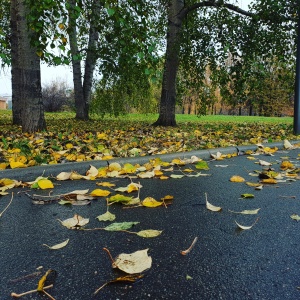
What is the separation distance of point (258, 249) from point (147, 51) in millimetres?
3430

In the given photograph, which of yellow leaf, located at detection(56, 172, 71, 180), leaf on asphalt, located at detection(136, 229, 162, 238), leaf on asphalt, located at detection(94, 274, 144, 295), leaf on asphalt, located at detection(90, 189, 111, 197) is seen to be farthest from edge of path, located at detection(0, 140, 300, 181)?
leaf on asphalt, located at detection(94, 274, 144, 295)

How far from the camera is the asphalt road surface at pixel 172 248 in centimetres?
104

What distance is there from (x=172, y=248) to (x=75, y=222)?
60cm

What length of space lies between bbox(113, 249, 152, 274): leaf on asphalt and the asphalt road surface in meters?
0.03

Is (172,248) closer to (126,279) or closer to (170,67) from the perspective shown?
(126,279)

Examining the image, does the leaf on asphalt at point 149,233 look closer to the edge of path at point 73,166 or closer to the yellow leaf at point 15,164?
the edge of path at point 73,166

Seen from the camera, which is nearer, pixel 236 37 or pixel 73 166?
pixel 73 166

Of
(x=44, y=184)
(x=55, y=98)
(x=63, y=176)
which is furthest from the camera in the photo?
(x=55, y=98)

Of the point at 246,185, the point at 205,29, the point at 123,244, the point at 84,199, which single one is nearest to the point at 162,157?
the point at 246,185

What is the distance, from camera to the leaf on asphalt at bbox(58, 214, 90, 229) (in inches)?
64.3

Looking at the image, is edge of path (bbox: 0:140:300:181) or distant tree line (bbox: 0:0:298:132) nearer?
edge of path (bbox: 0:140:300:181)

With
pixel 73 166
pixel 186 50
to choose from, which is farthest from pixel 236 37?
pixel 73 166

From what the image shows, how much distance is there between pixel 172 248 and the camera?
1366 millimetres

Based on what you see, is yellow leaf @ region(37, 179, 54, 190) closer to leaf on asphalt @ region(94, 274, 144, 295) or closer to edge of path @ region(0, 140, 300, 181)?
edge of path @ region(0, 140, 300, 181)
